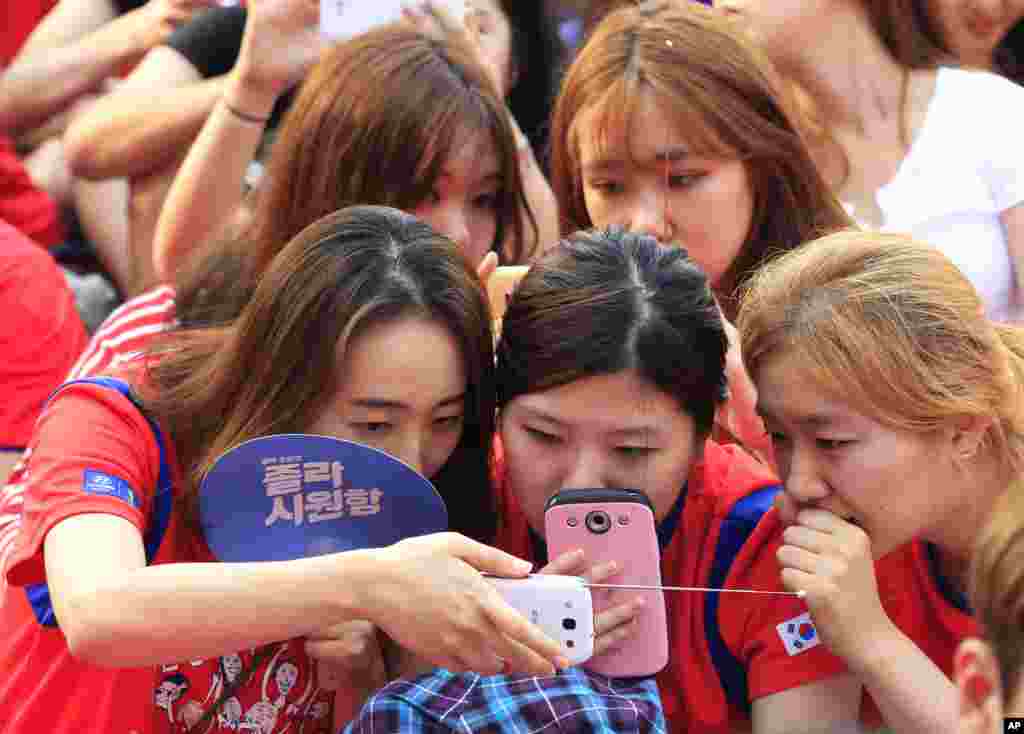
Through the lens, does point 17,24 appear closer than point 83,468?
No

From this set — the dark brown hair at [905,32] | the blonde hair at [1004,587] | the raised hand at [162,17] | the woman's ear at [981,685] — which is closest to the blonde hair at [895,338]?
the blonde hair at [1004,587]

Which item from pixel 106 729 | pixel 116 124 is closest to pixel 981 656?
pixel 106 729

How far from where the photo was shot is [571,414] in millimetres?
1843

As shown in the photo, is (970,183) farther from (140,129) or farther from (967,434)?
(140,129)

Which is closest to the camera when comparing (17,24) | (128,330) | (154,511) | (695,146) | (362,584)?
(362,584)

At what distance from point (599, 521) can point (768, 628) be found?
0.28 meters

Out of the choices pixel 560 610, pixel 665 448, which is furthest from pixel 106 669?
pixel 665 448

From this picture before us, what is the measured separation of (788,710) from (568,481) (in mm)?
369

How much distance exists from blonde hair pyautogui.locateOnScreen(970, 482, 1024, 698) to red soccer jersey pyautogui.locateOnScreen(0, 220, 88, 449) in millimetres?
1854

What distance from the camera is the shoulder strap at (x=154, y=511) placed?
1.84 m

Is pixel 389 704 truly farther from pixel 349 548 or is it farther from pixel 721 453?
pixel 721 453

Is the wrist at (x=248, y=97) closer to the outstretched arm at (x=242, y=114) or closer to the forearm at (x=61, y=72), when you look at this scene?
the outstretched arm at (x=242, y=114)

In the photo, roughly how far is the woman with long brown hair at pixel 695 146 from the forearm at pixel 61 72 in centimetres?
143

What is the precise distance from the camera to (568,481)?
1.83 m
